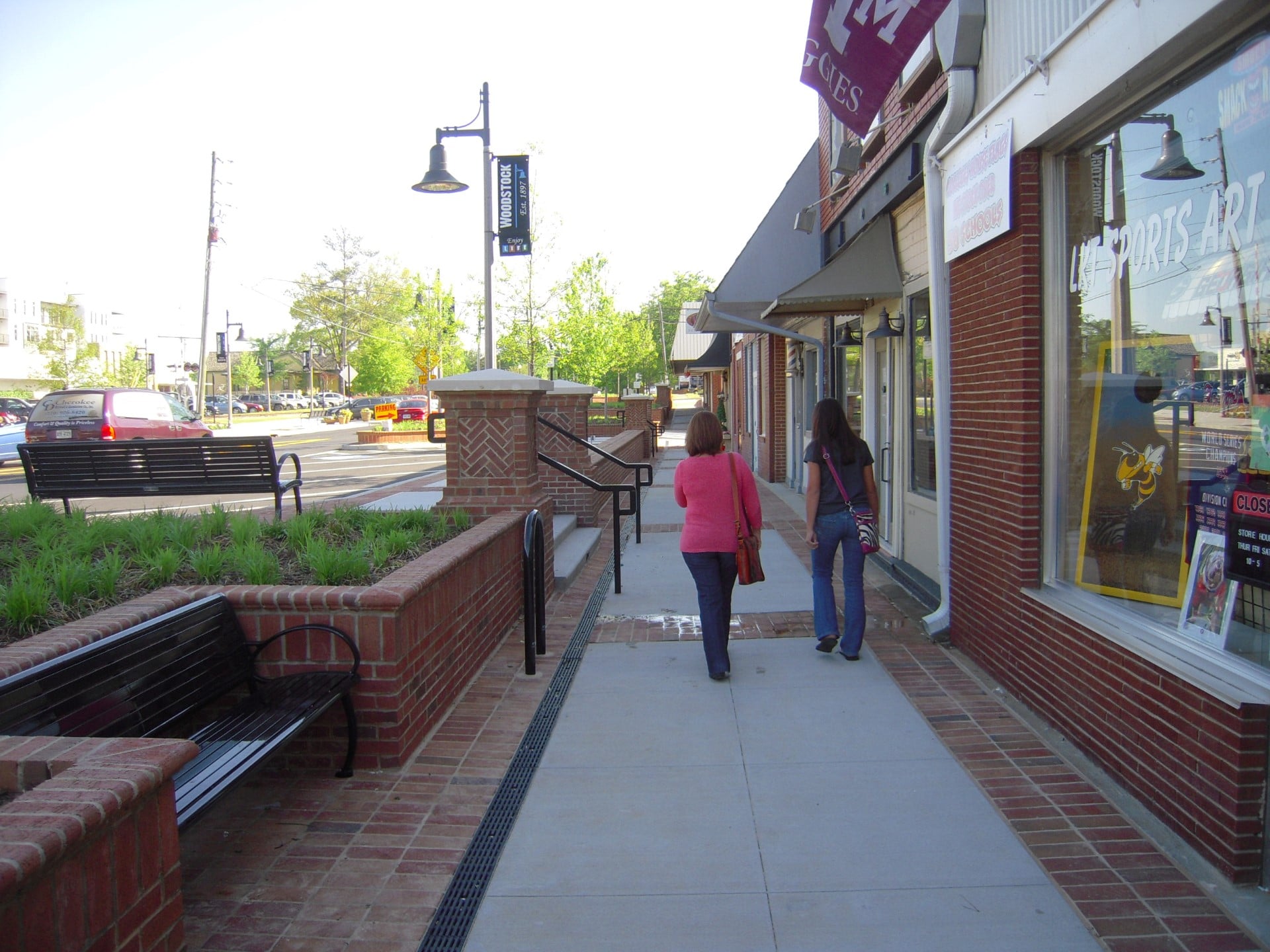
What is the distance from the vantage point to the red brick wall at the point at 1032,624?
3.30m

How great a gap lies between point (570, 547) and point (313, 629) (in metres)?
5.25

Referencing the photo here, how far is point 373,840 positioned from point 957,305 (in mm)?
4667

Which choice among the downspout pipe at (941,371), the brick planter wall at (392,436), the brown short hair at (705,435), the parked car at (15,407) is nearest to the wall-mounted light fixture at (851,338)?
the downspout pipe at (941,371)

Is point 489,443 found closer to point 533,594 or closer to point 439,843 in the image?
point 533,594

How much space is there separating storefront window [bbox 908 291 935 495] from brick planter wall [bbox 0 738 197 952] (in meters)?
6.34

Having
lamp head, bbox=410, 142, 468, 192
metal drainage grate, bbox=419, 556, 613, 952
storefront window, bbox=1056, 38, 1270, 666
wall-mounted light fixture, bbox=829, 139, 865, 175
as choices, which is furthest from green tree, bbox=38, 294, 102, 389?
storefront window, bbox=1056, 38, 1270, 666

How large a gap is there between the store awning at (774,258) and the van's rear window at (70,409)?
39.2 ft

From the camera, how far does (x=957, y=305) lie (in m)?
6.19

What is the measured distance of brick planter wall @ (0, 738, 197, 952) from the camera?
1985 millimetres

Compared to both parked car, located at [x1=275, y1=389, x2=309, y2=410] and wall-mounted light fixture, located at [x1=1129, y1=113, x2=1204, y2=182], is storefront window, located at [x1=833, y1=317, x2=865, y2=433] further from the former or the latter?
parked car, located at [x1=275, y1=389, x2=309, y2=410]

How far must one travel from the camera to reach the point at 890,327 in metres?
8.59

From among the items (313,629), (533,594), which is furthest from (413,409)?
(313,629)

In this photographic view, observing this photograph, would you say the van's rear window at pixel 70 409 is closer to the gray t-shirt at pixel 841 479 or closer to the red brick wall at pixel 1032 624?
the gray t-shirt at pixel 841 479

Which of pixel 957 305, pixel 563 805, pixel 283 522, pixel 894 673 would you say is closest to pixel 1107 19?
pixel 957 305
